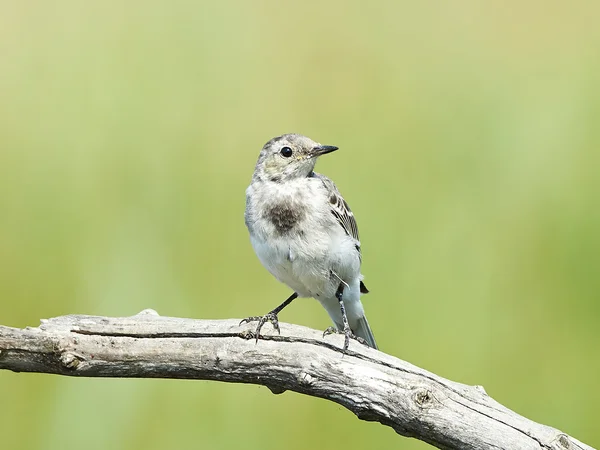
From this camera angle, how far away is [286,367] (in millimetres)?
3846

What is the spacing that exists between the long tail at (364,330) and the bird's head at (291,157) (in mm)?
1128

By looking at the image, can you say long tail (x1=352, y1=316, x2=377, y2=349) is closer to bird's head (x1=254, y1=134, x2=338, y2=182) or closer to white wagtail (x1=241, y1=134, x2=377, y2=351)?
white wagtail (x1=241, y1=134, x2=377, y2=351)

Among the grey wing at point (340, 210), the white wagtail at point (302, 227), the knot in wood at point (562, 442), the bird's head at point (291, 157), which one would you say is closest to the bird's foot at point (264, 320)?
the white wagtail at point (302, 227)

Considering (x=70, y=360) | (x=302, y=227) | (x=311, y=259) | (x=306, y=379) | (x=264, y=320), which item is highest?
(x=302, y=227)

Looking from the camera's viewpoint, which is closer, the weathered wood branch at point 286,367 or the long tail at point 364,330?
the weathered wood branch at point 286,367

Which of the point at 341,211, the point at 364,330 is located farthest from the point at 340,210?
the point at 364,330

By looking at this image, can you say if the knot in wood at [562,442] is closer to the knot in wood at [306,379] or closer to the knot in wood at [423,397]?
the knot in wood at [423,397]

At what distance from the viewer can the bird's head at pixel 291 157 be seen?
4.84 meters

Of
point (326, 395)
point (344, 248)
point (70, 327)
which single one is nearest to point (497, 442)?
point (326, 395)

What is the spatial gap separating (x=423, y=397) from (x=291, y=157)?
1898mm

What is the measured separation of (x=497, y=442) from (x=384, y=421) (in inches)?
21.4

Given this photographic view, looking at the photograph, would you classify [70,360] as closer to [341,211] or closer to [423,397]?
[423,397]

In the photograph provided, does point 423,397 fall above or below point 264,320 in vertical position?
below

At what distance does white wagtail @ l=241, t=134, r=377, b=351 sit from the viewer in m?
4.53
